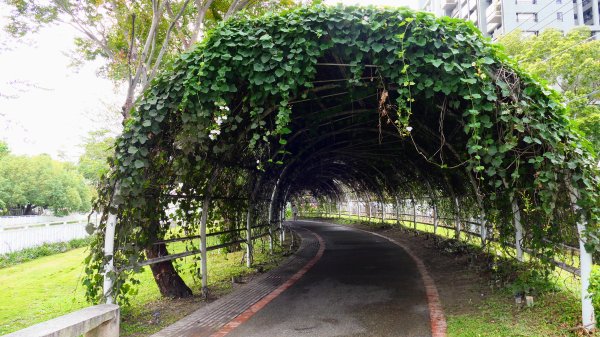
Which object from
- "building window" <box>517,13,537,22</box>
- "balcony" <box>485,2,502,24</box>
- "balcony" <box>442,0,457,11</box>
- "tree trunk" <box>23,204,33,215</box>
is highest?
"balcony" <box>442,0,457,11</box>

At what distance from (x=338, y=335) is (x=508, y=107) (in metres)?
3.18

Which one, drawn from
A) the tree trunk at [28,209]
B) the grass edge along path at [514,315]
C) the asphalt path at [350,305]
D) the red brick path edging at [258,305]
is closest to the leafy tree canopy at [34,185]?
the tree trunk at [28,209]

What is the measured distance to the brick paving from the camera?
5.07 m

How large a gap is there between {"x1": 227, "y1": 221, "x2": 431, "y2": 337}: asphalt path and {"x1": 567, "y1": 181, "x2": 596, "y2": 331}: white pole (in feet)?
5.13

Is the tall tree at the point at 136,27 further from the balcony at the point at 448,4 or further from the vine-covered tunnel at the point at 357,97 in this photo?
the balcony at the point at 448,4

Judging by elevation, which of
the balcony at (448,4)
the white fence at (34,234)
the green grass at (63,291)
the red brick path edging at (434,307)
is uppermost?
the balcony at (448,4)

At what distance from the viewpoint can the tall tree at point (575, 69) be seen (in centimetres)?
1878

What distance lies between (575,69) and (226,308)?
69.4ft

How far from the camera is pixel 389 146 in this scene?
12.3 meters

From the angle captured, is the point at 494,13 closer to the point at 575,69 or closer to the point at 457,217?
the point at 575,69

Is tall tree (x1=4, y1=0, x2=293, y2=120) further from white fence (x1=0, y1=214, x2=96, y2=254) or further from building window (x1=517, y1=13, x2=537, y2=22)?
building window (x1=517, y1=13, x2=537, y2=22)

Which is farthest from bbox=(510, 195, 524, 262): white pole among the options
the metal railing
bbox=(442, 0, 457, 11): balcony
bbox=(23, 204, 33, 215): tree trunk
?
bbox=(23, 204, 33, 215): tree trunk

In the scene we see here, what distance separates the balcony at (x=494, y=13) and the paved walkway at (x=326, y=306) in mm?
35147

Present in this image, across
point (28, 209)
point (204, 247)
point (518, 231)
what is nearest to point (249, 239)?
point (204, 247)
